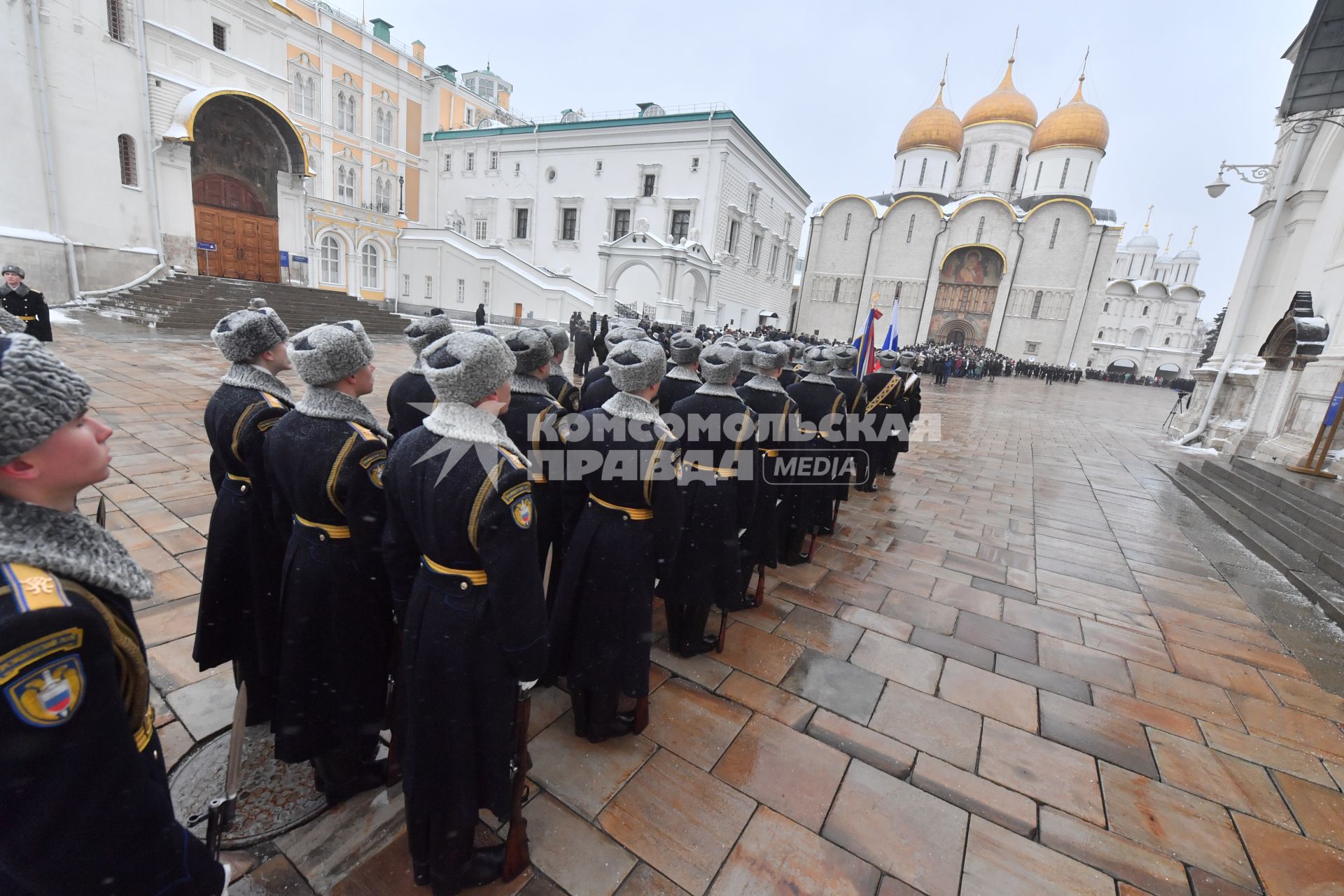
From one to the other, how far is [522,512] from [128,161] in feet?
69.5

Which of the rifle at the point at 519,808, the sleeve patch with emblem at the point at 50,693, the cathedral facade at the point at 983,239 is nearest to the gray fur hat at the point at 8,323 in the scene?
the sleeve patch with emblem at the point at 50,693

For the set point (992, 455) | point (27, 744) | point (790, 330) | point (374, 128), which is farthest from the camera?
point (790, 330)

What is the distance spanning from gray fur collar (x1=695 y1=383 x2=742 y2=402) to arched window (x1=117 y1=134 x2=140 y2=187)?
66.0ft

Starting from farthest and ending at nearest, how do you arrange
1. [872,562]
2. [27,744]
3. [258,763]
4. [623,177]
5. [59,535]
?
[623,177]
[872,562]
[258,763]
[59,535]
[27,744]

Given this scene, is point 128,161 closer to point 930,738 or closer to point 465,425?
point 465,425

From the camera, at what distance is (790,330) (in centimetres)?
3916

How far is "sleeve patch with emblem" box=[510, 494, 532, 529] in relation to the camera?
5.44 ft

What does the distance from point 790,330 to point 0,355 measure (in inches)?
1584

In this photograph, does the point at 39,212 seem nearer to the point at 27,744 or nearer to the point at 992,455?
the point at 27,744

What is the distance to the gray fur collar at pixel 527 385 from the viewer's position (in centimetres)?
303

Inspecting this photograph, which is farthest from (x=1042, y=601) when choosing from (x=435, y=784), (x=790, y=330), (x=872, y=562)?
(x=790, y=330)

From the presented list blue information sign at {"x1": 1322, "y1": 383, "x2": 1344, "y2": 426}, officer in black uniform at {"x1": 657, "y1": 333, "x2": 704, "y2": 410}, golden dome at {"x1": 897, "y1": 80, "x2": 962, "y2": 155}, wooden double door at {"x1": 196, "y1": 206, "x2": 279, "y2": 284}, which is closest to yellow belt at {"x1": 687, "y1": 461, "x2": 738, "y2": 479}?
officer in black uniform at {"x1": 657, "y1": 333, "x2": 704, "y2": 410}

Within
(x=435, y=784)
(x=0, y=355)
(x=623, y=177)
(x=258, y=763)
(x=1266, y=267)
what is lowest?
(x=258, y=763)

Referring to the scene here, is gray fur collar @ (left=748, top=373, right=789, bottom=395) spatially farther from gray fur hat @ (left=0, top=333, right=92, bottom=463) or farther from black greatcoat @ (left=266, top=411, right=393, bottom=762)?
gray fur hat @ (left=0, top=333, right=92, bottom=463)
